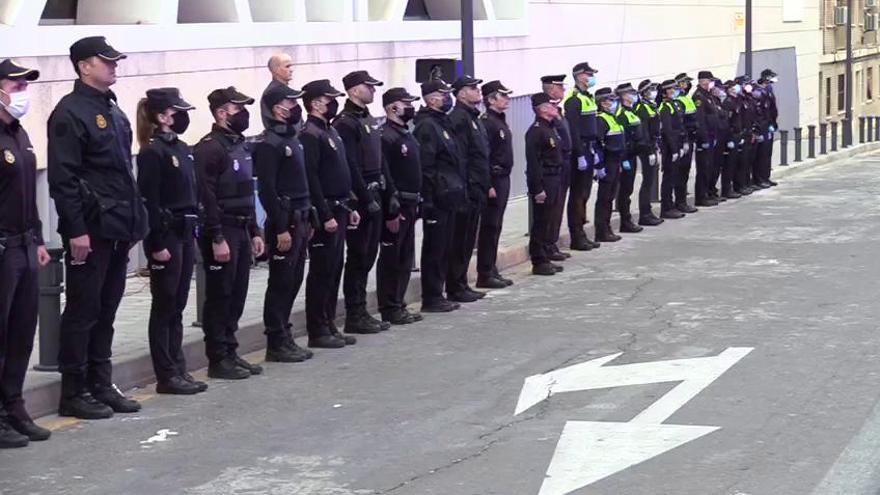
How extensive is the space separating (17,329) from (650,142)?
1256 cm

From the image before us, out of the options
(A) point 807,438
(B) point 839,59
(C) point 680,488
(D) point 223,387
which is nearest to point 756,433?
(A) point 807,438

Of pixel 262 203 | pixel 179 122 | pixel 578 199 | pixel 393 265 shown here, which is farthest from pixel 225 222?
pixel 578 199

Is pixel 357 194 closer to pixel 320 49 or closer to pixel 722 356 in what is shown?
pixel 722 356

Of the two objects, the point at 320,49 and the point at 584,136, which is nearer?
the point at 584,136

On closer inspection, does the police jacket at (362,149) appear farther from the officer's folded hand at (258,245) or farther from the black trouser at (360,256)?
the officer's folded hand at (258,245)

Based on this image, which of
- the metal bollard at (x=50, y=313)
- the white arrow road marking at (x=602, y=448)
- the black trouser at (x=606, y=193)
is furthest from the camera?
the black trouser at (x=606, y=193)

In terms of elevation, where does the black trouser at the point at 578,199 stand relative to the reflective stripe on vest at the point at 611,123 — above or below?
below

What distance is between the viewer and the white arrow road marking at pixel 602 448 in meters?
8.08

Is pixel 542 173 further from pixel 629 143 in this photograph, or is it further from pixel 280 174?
pixel 280 174

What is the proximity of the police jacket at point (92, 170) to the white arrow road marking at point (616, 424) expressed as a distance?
103 inches

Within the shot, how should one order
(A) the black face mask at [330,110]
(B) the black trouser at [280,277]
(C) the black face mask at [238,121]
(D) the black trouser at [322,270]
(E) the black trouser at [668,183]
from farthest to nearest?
(E) the black trouser at [668,183] < (D) the black trouser at [322,270] < (A) the black face mask at [330,110] < (B) the black trouser at [280,277] < (C) the black face mask at [238,121]

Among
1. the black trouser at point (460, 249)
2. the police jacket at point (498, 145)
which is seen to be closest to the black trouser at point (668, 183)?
the police jacket at point (498, 145)

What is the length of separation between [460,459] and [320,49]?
490 inches

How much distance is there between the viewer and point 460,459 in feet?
27.9
